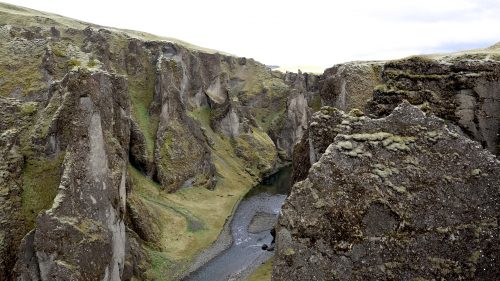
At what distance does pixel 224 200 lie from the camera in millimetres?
90438

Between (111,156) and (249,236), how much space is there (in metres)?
35.8

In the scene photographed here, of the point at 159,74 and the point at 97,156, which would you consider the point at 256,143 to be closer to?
the point at 159,74

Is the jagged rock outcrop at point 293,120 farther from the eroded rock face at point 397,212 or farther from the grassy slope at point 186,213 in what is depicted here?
the eroded rock face at point 397,212

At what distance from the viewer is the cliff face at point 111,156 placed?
33.9 meters

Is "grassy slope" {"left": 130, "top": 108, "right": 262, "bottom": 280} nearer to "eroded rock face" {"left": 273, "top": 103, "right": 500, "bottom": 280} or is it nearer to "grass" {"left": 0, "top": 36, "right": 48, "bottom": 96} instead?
"grass" {"left": 0, "top": 36, "right": 48, "bottom": 96}

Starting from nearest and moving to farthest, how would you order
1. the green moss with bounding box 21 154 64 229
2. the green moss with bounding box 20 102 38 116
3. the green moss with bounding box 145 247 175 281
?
the green moss with bounding box 21 154 64 229 → the green moss with bounding box 20 102 38 116 → the green moss with bounding box 145 247 175 281

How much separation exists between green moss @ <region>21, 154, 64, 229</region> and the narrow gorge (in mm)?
119

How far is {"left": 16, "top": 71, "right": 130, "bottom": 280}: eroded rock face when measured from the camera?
32.0 meters

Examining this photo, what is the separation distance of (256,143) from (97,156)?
94.1m

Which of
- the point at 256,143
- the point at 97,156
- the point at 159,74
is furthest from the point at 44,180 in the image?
the point at 256,143

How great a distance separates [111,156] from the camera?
139ft

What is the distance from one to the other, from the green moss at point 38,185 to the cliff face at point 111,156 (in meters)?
0.09

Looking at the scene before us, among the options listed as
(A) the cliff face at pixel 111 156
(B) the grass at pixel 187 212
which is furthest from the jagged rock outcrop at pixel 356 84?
(A) the cliff face at pixel 111 156

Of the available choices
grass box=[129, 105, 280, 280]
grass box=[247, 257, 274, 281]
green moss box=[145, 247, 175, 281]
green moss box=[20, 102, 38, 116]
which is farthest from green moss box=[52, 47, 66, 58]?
grass box=[247, 257, 274, 281]
